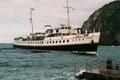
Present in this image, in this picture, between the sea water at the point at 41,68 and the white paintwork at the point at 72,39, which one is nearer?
the sea water at the point at 41,68

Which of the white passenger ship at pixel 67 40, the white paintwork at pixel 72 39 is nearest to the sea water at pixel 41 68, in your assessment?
the white passenger ship at pixel 67 40

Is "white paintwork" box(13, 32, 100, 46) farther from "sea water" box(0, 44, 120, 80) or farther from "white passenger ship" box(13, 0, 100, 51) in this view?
"sea water" box(0, 44, 120, 80)

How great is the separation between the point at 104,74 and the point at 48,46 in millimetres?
69491

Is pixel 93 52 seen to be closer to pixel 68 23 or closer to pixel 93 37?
pixel 93 37

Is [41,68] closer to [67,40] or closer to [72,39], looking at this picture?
[72,39]

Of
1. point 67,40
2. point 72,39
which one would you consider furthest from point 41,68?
point 67,40

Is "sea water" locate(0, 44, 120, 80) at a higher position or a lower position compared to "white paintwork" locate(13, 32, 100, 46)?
lower

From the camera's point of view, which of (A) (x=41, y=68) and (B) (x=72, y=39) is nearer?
(A) (x=41, y=68)

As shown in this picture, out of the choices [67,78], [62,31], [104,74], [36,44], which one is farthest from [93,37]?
[104,74]

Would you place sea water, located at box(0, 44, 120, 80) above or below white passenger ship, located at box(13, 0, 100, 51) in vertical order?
below

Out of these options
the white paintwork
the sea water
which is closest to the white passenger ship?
the white paintwork

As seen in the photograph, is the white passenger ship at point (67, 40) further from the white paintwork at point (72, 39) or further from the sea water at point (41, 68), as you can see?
the sea water at point (41, 68)

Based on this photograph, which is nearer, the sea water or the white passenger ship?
the sea water

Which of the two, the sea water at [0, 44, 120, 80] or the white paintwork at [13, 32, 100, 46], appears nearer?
the sea water at [0, 44, 120, 80]
